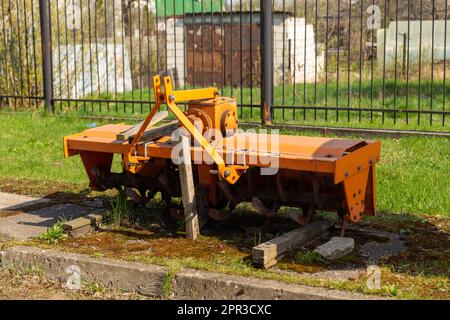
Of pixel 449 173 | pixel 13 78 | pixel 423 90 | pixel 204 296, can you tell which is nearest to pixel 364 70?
pixel 423 90

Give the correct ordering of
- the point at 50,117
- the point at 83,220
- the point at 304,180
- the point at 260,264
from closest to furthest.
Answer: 1. the point at 260,264
2. the point at 304,180
3. the point at 83,220
4. the point at 50,117

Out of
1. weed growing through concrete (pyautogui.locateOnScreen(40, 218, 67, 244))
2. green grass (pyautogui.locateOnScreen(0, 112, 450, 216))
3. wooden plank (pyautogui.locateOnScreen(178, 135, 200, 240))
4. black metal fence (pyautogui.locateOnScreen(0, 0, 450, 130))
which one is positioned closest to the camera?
wooden plank (pyautogui.locateOnScreen(178, 135, 200, 240))

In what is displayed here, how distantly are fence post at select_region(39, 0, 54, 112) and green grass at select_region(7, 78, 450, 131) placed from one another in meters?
0.32

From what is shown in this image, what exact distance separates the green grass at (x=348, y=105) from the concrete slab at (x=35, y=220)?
4.12 m

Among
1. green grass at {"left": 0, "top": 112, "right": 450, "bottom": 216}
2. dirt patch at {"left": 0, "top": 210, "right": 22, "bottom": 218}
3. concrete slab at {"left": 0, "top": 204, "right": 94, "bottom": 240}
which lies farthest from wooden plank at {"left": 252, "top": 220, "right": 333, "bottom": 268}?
dirt patch at {"left": 0, "top": 210, "right": 22, "bottom": 218}

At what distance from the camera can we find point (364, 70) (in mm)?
22453

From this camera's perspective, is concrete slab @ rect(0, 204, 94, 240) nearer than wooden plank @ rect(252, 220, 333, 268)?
No

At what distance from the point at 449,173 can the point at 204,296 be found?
363cm

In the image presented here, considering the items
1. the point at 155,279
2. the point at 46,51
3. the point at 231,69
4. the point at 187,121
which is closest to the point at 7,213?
the point at 187,121

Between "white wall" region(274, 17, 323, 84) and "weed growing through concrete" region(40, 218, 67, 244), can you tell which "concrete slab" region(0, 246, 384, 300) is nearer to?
"weed growing through concrete" region(40, 218, 67, 244)

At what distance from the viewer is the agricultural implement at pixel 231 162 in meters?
5.11

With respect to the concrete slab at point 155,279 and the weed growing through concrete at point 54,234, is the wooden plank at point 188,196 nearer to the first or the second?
the concrete slab at point 155,279

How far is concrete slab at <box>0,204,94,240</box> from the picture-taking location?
5.91 metres

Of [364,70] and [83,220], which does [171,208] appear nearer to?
[83,220]
